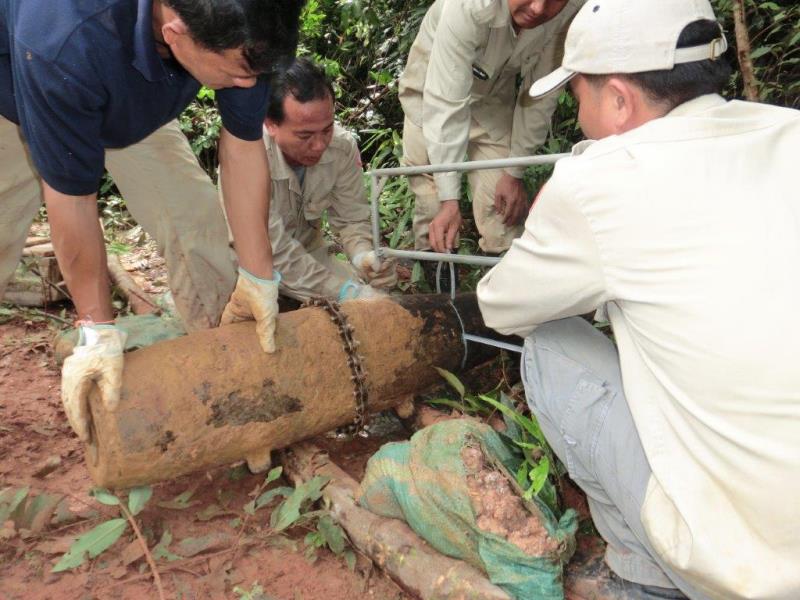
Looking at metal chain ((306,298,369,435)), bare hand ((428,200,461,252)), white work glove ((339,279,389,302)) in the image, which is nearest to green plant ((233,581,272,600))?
metal chain ((306,298,369,435))

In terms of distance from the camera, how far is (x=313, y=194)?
12.6 ft

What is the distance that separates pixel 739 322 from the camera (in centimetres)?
133

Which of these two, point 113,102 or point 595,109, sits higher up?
point 113,102

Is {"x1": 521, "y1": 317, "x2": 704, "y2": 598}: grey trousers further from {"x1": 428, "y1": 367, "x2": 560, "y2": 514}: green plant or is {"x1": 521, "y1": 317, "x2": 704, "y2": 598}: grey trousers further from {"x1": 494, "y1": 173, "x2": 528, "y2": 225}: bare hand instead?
{"x1": 494, "y1": 173, "x2": 528, "y2": 225}: bare hand

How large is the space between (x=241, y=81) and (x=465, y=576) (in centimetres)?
162

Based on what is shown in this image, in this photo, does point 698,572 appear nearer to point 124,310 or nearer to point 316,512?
point 316,512

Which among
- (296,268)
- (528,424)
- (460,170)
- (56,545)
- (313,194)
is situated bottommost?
(56,545)

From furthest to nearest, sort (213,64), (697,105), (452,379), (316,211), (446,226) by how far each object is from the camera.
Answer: (316,211), (446,226), (452,379), (213,64), (697,105)

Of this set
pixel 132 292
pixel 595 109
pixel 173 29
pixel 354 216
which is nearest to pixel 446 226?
pixel 354 216

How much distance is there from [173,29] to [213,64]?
14cm

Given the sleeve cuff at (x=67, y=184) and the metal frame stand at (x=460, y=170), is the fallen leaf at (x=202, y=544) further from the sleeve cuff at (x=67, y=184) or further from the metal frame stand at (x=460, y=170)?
the metal frame stand at (x=460, y=170)

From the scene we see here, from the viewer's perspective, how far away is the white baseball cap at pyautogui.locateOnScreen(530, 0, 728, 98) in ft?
5.18

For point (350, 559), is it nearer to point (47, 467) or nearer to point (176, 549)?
point (176, 549)

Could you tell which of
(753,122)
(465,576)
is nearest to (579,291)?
(753,122)
